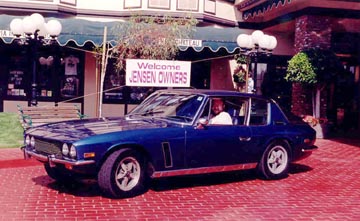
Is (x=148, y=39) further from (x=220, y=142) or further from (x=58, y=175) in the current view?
(x=58, y=175)

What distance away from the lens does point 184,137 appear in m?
7.06

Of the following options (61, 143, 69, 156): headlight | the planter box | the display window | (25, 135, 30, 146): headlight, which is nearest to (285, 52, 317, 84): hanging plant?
the planter box

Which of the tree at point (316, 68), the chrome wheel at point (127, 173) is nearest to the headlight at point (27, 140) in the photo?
the chrome wheel at point (127, 173)

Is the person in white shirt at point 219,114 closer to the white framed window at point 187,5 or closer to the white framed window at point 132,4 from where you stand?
the white framed window at point 187,5

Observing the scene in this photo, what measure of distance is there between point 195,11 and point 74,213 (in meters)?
12.3

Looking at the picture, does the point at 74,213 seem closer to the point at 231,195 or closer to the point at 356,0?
the point at 231,195

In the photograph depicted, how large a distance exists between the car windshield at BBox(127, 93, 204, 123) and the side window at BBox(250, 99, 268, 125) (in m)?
1.03

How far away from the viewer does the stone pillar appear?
1466cm

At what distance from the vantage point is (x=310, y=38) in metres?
14.7

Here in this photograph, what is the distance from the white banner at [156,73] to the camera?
1181cm

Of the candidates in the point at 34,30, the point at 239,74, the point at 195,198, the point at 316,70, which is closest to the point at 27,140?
the point at 195,198

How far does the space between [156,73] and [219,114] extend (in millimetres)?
4517

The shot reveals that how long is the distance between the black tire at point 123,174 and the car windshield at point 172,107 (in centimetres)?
102

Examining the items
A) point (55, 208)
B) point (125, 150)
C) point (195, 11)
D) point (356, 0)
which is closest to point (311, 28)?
point (356, 0)
